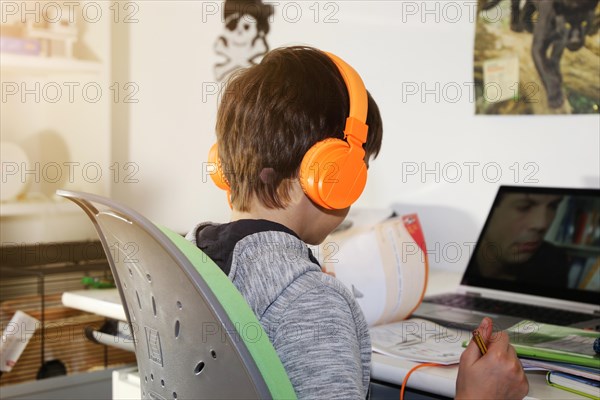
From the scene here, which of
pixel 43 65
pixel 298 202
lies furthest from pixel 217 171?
pixel 43 65

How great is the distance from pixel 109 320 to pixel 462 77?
3.25 feet

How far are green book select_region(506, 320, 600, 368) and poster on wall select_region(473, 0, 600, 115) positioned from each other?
569 millimetres

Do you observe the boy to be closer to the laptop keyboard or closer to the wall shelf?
the laptop keyboard

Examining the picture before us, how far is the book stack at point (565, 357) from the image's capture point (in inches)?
40.6

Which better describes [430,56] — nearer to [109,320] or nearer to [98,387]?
[109,320]

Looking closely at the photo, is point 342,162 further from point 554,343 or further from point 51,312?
Result: point 51,312

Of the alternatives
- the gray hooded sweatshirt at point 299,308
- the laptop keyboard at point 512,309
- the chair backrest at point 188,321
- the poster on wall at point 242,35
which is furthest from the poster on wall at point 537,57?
the chair backrest at point 188,321

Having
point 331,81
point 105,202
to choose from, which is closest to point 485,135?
point 331,81

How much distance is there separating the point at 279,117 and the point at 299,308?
0.82ft

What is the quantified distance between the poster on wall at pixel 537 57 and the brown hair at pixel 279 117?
792 millimetres

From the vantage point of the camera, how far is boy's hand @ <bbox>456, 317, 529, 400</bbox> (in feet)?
2.91

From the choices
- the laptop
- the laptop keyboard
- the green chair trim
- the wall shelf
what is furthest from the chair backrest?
the wall shelf

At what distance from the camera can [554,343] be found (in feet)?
3.78

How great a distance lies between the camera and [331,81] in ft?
3.16
